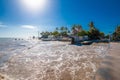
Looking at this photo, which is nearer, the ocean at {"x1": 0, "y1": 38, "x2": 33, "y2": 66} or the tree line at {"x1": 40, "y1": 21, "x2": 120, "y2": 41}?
the ocean at {"x1": 0, "y1": 38, "x2": 33, "y2": 66}

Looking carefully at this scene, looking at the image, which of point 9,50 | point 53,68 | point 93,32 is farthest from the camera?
point 93,32

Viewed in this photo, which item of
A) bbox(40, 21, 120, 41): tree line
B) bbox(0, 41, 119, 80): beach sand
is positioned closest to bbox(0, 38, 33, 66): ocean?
bbox(0, 41, 119, 80): beach sand

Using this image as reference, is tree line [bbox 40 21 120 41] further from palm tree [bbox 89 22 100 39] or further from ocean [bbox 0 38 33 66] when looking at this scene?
ocean [bbox 0 38 33 66]

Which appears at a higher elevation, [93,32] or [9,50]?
[93,32]

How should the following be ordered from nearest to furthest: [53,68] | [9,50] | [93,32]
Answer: [53,68] → [9,50] → [93,32]

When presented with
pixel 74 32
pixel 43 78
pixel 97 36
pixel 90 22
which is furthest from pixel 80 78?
pixel 74 32

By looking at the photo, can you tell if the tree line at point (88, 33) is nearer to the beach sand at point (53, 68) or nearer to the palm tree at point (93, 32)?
the palm tree at point (93, 32)

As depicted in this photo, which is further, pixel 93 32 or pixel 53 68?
pixel 93 32

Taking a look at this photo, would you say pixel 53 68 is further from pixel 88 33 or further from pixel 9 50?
pixel 88 33

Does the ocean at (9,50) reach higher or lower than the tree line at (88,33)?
lower

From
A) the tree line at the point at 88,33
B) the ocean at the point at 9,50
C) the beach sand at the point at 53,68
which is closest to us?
the beach sand at the point at 53,68

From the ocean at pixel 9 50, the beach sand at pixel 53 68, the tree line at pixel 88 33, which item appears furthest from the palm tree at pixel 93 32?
the beach sand at pixel 53 68

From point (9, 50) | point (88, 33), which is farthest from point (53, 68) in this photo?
point (88, 33)

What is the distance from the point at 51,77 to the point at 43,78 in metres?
0.52
